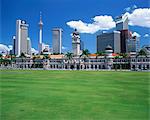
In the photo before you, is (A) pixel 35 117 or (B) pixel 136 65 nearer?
(A) pixel 35 117

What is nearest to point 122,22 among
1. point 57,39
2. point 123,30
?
point 123,30

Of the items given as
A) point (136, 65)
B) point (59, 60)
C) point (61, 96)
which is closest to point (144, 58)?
point (136, 65)

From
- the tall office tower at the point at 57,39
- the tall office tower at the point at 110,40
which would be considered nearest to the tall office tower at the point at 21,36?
the tall office tower at the point at 57,39

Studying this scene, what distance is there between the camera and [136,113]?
7332mm

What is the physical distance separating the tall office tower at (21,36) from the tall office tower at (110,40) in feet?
117

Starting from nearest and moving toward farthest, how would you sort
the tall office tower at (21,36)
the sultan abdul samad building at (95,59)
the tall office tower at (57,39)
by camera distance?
1. the sultan abdul samad building at (95,59)
2. the tall office tower at (21,36)
3. the tall office tower at (57,39)

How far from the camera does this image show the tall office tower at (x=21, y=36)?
116875 millimetres

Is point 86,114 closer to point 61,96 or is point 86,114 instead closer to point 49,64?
point 61,96

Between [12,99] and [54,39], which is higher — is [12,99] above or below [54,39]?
below

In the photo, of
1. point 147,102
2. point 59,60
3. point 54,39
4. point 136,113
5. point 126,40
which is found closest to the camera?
point 136,113

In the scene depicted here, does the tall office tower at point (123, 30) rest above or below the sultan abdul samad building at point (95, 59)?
above

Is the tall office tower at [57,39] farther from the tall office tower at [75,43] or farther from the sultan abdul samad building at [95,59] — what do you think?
the tall office tower at [75,43]

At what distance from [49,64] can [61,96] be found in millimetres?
81164

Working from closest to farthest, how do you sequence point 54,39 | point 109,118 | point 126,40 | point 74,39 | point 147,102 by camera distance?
point 109,118 → point 147,102 → point 74,39 → point 126,40 → point 54,39
